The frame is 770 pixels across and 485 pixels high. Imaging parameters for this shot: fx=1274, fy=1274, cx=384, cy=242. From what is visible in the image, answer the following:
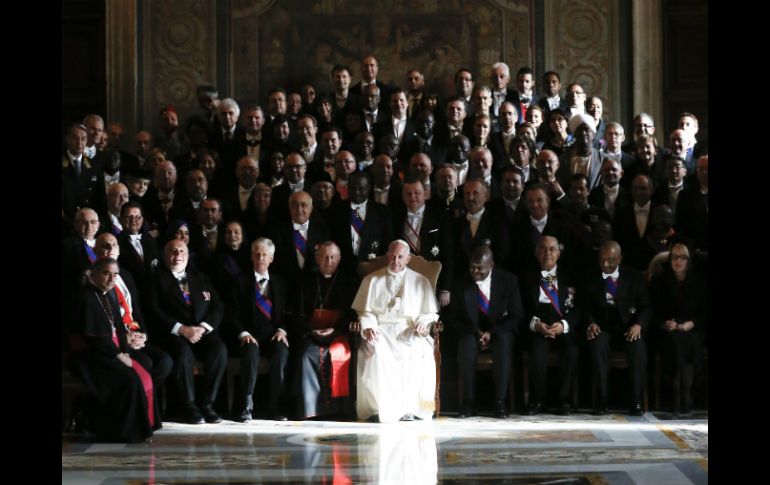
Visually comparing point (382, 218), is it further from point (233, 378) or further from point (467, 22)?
point (467, 22)

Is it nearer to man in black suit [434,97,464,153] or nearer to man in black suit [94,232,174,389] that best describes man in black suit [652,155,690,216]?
man in black suit [434,97,464,153]

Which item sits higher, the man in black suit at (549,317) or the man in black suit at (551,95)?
the man in black suit at (551,95)

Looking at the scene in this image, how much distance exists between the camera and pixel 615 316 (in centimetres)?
974

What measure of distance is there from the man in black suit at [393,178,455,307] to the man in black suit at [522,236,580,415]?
0.64m

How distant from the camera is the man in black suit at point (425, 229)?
10.1m

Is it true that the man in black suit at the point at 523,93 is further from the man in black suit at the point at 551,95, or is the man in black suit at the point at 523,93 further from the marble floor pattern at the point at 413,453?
the marble floor pattern at the point at 413,453

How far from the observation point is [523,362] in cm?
980

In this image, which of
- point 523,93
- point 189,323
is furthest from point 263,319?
point 523,93

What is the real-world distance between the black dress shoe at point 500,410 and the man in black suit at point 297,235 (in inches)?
76.4

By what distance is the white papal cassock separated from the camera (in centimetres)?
934

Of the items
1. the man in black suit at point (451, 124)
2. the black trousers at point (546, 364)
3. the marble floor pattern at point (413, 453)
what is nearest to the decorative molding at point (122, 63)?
the man in black suit at point (451, 124)

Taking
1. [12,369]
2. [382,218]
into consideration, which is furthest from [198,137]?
[12,369]

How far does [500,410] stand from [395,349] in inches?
35.5

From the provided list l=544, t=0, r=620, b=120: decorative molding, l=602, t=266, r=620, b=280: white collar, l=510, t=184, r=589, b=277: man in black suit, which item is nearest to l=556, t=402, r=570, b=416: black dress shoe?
l=602, t=266, r=620, b=280: white collar
